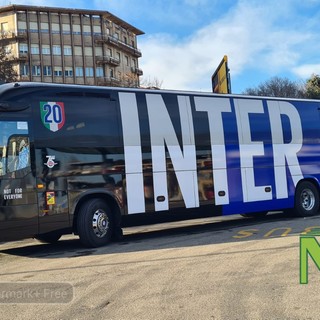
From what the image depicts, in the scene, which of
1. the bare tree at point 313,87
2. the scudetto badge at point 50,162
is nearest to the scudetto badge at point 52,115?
the scudetto badge at point 50,162

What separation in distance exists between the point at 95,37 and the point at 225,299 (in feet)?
221

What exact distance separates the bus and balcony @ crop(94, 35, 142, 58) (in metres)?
59.4

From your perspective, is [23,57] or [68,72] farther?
[68,72]

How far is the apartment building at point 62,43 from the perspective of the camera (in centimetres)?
6475

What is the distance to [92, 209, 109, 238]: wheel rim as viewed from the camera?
9.11 m

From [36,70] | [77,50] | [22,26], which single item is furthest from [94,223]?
[22,26]

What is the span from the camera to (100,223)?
919cm

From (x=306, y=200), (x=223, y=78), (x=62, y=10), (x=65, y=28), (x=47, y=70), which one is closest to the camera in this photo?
(x=306, y=200)

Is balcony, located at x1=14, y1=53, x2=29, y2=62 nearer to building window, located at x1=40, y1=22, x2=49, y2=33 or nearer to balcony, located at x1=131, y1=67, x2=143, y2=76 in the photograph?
building window, located at x1=40, y1=22, x2=49, y2=33

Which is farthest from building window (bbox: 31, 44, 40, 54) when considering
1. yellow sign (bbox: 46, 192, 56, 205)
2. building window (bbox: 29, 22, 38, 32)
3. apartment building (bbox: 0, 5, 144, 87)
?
yellow sign (bbox: 46, 192, 56, 205)

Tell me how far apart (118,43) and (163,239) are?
2568 inches

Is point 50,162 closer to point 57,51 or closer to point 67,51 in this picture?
point 57,51

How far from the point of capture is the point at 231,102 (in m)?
11.7

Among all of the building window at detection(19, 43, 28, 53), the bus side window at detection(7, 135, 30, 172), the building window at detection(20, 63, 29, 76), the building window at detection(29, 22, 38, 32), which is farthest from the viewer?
the building window at detection(29, 22, 38, 32)
